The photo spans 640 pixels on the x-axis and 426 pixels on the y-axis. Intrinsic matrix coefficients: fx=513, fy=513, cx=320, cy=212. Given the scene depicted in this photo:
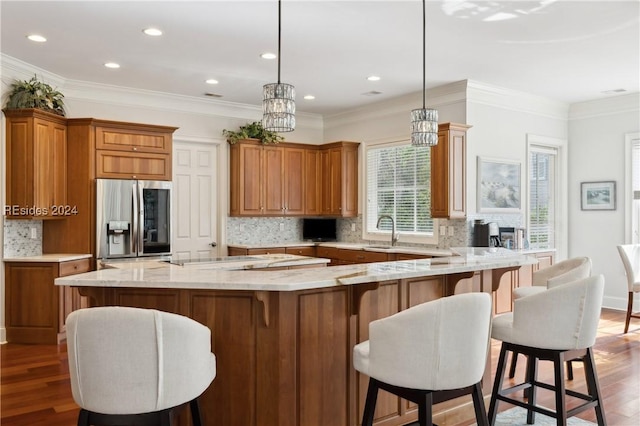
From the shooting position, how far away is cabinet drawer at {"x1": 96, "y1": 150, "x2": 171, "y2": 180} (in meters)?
5.75

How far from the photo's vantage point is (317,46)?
4.71 metres

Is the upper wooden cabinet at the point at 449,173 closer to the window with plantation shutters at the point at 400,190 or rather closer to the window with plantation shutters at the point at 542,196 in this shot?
the window with plantation shutters at the point at 400,190

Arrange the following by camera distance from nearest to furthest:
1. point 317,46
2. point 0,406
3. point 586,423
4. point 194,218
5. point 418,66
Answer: point 586,423 < point 0,406 < point 317,46 < point 418,66 < point 194,218

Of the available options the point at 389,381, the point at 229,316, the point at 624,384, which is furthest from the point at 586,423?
the point at 229,316

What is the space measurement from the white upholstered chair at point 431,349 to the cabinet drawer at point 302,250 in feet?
15.9

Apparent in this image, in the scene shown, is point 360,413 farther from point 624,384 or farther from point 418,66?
point 418,66

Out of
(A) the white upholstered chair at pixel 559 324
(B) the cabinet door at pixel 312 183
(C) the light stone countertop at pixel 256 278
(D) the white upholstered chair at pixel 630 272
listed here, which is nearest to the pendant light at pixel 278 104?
(C) the light stone countertop at pixel 256 278

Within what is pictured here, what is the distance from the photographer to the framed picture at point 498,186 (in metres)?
6.12

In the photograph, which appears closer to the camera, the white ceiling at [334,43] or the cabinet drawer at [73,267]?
the white ceiling at [334,43]

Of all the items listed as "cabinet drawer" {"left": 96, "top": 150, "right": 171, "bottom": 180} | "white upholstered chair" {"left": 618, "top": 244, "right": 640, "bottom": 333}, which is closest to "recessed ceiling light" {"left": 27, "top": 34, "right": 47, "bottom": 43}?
"cabinet drawer" {"left": 96, "top": 150, "right": 171, "bottom": 180}

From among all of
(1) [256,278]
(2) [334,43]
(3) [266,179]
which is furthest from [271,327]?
(3) [266,179]

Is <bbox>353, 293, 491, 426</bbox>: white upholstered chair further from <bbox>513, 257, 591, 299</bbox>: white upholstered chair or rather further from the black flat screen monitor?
the black flat screen monitor

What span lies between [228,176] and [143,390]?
531cm

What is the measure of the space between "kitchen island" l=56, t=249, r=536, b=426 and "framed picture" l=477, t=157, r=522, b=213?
3.57 meters
